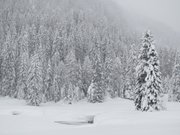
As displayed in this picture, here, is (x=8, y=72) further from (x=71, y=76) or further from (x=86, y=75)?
(x=86, y=75)

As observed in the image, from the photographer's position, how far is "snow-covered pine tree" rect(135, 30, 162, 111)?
27.6m

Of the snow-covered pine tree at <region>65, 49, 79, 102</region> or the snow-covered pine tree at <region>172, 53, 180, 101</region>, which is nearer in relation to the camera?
the snow-covered pine tree at <region>172, 53, 180, 101</region>

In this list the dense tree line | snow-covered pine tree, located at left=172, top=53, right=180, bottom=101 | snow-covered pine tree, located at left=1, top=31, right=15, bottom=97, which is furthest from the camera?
snow-covered pine tree, located at left=1, top=31, right=15, bottom=97

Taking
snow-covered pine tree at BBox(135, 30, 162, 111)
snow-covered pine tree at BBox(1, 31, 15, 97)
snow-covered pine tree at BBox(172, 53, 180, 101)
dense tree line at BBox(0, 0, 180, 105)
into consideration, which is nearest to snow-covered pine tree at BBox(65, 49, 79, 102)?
dense tree line at BBox(0, 0, 180, 105)

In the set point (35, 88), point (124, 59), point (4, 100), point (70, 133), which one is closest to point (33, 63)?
point (35, 88)

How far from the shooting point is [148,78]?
28.1m

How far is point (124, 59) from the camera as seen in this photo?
74688mm

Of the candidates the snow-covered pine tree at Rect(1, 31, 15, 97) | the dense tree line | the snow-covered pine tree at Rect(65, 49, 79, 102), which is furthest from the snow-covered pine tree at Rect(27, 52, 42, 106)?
the snow-covered pine tree at Rect(1, 31, 15, 97)

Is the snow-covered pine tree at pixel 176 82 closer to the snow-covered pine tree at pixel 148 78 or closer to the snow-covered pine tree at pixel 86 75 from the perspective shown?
the snow-covered pine tree at pixel 148 78

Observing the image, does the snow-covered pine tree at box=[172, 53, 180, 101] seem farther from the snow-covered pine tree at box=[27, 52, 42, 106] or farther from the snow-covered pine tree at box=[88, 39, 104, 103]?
the snow-covered pine tree at box=[27, 52, 42, 106]

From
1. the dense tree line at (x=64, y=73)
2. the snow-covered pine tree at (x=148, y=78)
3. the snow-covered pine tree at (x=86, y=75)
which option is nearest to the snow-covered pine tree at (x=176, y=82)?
the dense tree line at (x=64, y=73)

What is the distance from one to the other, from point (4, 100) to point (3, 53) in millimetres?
17503

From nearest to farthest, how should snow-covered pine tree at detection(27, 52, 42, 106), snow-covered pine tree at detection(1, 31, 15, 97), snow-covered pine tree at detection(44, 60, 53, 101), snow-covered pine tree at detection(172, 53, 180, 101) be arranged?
snow-covered pine tree at detection(172, 53, 180, 101), snow-covered pine tree at detection(27, 52, 42, 106), snow-covered pine tree at detection(44, 60, 53, 101), snow-covered pine tree at detection(1, 31, 15, 97)

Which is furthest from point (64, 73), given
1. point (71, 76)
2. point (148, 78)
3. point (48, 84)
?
point (148, 78)
